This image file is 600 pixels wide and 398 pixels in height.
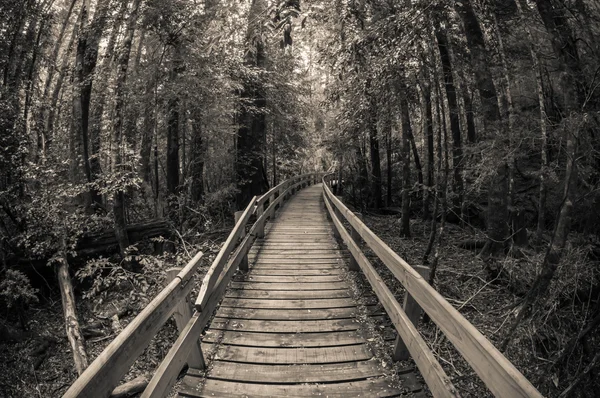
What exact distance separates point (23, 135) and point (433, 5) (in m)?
8.67

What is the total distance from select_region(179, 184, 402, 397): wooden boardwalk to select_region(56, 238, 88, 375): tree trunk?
264 cm

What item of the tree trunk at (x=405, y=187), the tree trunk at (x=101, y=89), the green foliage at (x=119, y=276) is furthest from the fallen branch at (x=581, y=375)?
the tree trunk at (x=101, y=89)

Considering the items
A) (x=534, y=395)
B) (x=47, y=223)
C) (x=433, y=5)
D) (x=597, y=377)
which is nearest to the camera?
(x=534, y=395)

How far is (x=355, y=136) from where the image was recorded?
44.7ft

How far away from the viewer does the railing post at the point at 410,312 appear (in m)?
2.97

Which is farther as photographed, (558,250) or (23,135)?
(23,135)

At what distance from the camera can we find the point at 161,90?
9773mm

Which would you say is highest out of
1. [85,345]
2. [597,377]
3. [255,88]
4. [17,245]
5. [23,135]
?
[255,88]

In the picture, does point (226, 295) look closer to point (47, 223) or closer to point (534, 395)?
point (534, 395)

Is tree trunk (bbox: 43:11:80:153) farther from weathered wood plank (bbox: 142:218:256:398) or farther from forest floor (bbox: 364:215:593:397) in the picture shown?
forest floor (bbox: 364:215:593:397)

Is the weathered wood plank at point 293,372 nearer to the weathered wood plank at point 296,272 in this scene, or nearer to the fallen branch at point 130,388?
the fallen branch at point 130,388

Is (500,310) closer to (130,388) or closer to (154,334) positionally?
(154,334)

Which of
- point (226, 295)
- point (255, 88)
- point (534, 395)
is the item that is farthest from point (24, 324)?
point (255, 88)

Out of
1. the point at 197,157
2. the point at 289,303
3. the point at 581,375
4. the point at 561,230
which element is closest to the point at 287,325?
the point at 289,303
